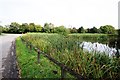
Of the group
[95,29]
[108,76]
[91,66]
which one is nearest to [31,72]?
[91,66]

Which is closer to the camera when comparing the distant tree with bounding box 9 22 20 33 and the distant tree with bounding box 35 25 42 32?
the distant tree with bounding box 35 25 42 32

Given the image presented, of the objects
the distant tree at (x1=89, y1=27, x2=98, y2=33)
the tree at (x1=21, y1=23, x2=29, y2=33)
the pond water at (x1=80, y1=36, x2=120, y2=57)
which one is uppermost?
the tree at (x1=21, y1=23, x2=29, y2=33)

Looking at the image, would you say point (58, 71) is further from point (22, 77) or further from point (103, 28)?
point (103, 28)

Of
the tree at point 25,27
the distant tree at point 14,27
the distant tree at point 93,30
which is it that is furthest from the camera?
the distant tree at point 14,27

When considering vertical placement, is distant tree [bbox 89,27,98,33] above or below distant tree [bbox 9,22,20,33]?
below

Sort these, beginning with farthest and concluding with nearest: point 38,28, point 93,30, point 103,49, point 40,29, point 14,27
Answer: point 14,27 → point 38,28 → point 40,29 → point 93,30 → point 103,49

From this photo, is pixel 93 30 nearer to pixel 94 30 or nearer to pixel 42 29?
pixel 94 30

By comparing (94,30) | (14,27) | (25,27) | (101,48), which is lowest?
(94,30)

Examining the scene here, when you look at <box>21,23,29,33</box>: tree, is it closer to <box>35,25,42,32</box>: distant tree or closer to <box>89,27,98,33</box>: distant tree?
<box>35,25,42,32</box>: distant tree

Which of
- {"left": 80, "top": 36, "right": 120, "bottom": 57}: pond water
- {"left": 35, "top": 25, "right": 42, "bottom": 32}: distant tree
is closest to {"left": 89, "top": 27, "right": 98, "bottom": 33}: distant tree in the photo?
{"left": 35, "top": 25, "right": 42, "bottom": 32}: distant tree

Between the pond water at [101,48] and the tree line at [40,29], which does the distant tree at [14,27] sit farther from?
the pond water at [101,48]

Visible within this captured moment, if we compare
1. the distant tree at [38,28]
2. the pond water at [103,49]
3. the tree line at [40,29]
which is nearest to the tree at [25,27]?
the tree line at [40,29]

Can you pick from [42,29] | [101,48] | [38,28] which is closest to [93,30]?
[42,29]

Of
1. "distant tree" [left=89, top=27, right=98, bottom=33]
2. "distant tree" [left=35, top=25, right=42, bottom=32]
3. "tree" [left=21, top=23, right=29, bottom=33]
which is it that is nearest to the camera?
"distant tree" [left=89, top=27, right=98, bottom=33]
